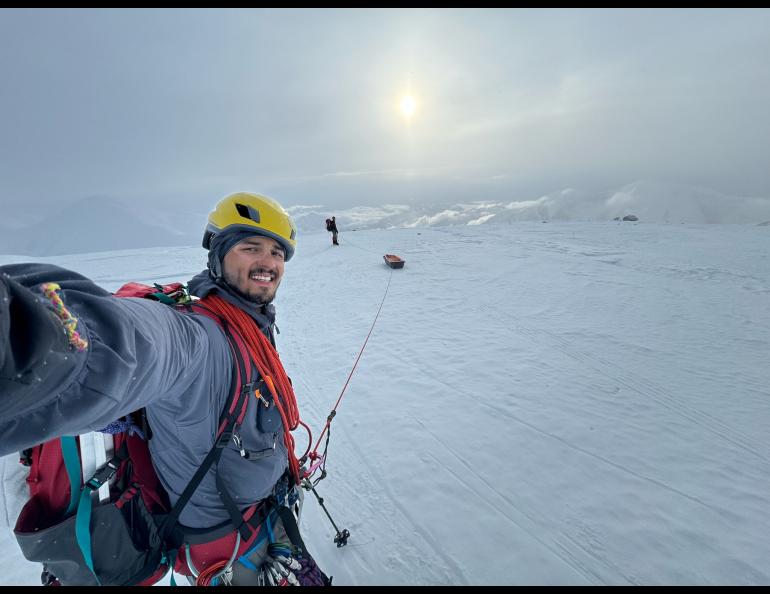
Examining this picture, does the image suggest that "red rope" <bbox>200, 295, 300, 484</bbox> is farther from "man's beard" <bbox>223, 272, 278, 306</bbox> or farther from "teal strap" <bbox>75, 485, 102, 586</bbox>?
"teal strap" <bbox>75, 485, 102, 586</bbox>

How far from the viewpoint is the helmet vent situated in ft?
7.93

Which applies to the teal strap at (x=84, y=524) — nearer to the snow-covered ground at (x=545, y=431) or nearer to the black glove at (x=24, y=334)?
the black glove at (x=24, y=334)

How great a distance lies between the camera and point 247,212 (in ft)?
7.97

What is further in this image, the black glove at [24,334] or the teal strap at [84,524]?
the teal strap at [84,524]

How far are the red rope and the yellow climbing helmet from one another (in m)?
0.62

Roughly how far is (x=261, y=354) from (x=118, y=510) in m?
1.05

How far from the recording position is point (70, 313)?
82 centimetres

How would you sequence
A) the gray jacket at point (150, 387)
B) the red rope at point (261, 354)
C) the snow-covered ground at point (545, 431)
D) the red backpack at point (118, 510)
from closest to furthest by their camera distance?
the gray jacket at point (150, 387) < the red backpack at point (118, 510) < the red rope at point (261, 354) < the snow-covered ground at point (545, 431)

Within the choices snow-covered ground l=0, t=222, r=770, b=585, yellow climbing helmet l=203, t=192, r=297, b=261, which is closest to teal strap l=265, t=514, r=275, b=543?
snow-covered ground l=0, t=222, r=770, b=585

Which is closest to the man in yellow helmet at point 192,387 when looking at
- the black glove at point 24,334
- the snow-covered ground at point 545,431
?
the black glove at point 24,334

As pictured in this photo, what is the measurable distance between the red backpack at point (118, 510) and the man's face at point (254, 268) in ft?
1.13

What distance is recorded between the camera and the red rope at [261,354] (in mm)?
1908

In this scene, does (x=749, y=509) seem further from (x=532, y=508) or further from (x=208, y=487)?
(x=208, y=487)
